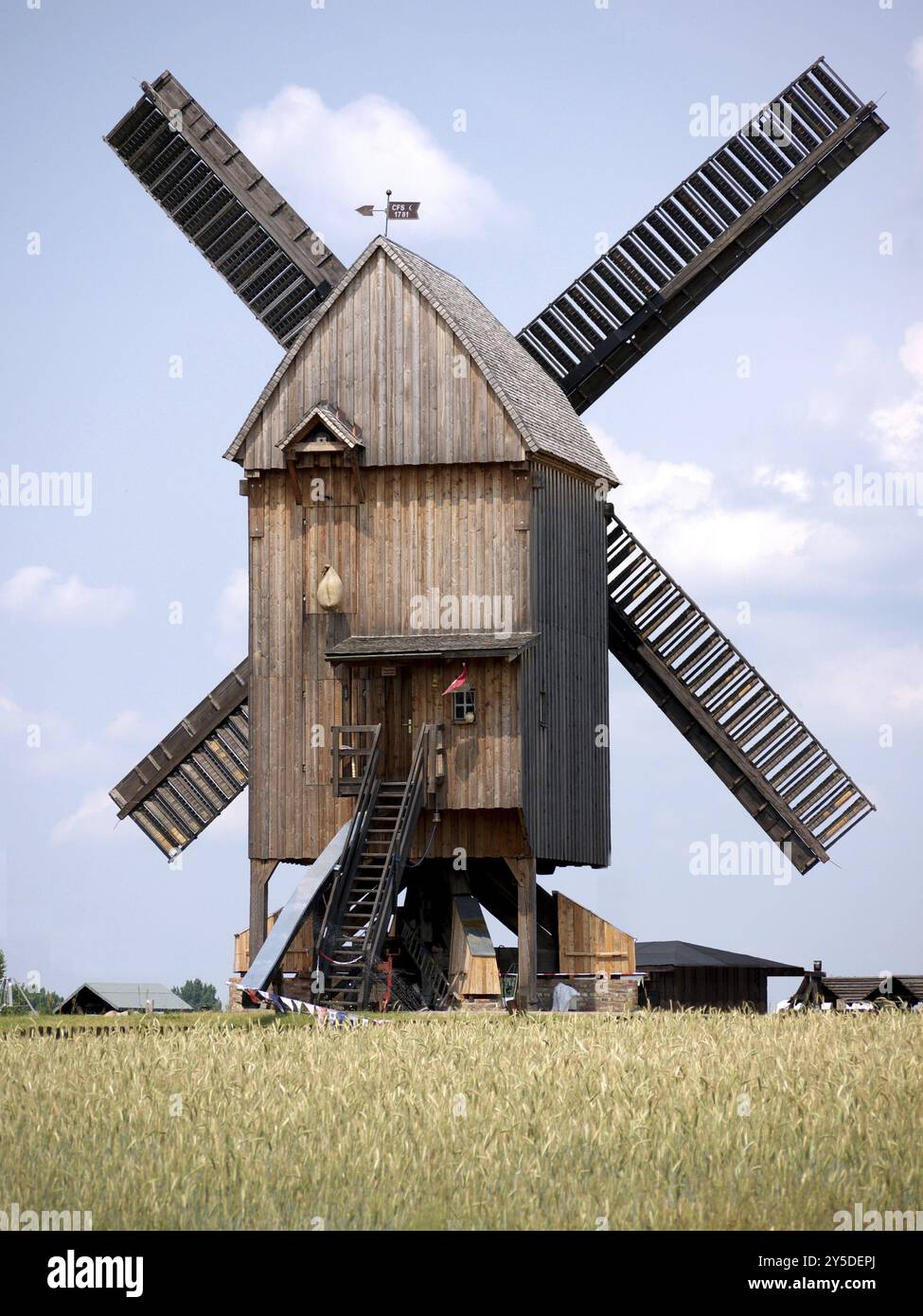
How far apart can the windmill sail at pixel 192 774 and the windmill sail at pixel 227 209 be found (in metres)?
6.58

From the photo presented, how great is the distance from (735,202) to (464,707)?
439 inches

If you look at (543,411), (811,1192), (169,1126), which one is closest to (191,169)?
(543,411)

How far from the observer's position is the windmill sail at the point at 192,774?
34781mm

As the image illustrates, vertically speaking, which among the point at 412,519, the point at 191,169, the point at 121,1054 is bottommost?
the point at 121,1054

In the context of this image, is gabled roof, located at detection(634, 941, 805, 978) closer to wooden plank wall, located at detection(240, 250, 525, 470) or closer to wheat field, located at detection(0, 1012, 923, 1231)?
wooden plank wall, located at detection(240, 250, 525, 470)

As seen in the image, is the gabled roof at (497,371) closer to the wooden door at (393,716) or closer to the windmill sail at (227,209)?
the windmill sail at (227,209)

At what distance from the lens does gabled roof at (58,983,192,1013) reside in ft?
96.8

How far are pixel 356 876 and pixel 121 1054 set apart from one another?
12.6 metres

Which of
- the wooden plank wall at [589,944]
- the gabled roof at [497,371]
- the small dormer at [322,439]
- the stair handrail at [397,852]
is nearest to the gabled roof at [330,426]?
the small dormer at [322,439]

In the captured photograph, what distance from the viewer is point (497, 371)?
3120 cm

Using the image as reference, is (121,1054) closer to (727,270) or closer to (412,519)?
(412,519)

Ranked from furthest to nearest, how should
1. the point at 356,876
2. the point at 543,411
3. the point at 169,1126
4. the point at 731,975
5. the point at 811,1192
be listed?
the point at 731,975, the point at 543,411, the point at 356,876, the point at 169,1126, the point at 811,1192
